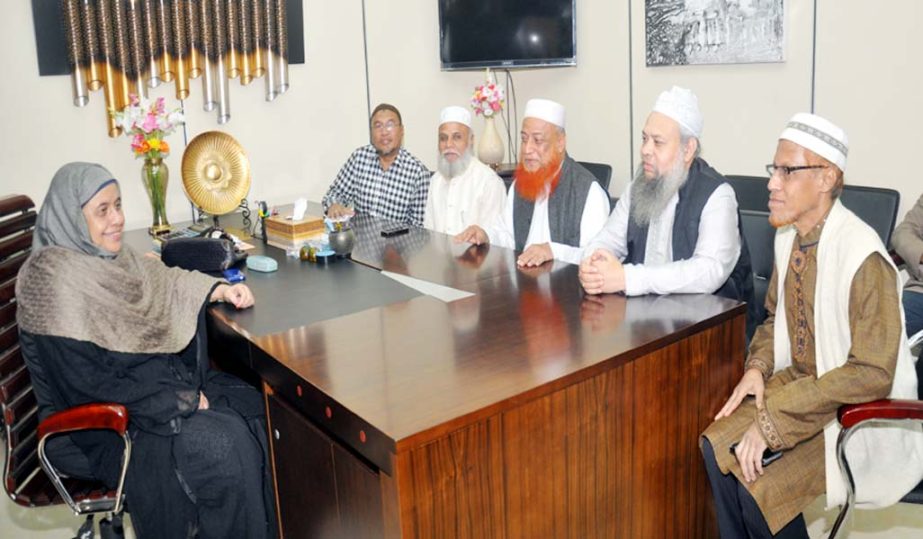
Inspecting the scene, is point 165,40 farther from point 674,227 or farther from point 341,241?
point 674,227

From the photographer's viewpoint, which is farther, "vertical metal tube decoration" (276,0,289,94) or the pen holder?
"vertical metal tube decoration" (276,0,289,94)

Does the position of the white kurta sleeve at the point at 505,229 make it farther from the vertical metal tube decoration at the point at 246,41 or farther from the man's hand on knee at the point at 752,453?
the vertical metal tube decoration at the point at 246,41

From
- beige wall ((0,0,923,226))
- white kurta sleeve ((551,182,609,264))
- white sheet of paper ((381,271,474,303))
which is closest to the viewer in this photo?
white sheet of paper ((381,271,474,303))

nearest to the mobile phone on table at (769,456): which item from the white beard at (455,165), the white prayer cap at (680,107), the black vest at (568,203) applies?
the white prayer cap at (680,107)

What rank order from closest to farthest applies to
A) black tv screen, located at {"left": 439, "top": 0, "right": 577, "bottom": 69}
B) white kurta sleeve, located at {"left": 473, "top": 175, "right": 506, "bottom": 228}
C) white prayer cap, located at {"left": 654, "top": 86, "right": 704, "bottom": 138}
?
white prayer cap, located at {"left": 654, "top": 86, "right": 704, "bottom": 138} → white kurta sleeve, located at {"left": 473, "top": 175, "right": 506, "bottom": 228} → black tv screen, located at {"left": 439, "top": 0, "right": 577, "bottom": 69}

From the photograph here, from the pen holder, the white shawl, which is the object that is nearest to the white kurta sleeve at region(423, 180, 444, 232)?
the pen holder

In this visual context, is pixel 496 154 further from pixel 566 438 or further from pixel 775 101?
pixel 566 438

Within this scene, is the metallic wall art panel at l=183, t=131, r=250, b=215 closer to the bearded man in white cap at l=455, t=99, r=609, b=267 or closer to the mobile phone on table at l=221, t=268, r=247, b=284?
the mobile phone on table at l=221, t=268, r=247, b=284

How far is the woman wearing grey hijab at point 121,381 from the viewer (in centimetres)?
207

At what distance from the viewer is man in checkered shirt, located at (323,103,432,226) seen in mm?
4207

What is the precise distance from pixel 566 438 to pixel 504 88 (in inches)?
160

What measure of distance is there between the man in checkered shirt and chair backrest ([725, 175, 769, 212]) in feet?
5.39

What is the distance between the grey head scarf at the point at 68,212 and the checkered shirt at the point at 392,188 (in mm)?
2036

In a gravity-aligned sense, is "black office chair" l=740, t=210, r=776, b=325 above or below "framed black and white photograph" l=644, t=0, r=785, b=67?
below
